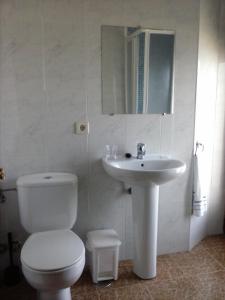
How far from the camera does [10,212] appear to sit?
81.2 inches

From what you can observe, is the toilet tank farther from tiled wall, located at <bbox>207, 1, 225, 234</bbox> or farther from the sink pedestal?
tiled wall, located at <bbox>207, 1, 225, 234</bbox>

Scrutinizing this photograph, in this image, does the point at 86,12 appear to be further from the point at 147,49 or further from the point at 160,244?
the point at 160,244

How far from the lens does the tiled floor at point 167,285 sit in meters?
1.90

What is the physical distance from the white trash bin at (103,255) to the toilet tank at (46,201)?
0.25 meters

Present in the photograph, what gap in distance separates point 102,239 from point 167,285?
1.95 ft

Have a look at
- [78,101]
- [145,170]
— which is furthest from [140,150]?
[78,101]

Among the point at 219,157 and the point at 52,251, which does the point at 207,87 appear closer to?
the point at 219,157

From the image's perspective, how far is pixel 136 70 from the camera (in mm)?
2150

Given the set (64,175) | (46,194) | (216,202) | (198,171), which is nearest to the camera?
(46,194)

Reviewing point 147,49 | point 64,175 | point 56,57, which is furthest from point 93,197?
point 147,49

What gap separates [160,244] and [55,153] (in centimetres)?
126

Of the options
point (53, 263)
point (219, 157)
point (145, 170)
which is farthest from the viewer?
point (219, 157)

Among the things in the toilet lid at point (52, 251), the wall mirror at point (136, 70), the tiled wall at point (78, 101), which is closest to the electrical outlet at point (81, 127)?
the tiled wall at point (78, 101)

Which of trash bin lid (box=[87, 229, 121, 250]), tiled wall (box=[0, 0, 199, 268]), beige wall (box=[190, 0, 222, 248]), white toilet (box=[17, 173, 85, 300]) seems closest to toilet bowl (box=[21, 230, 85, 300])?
white toilet (box=[17, 173, 85, 300])
